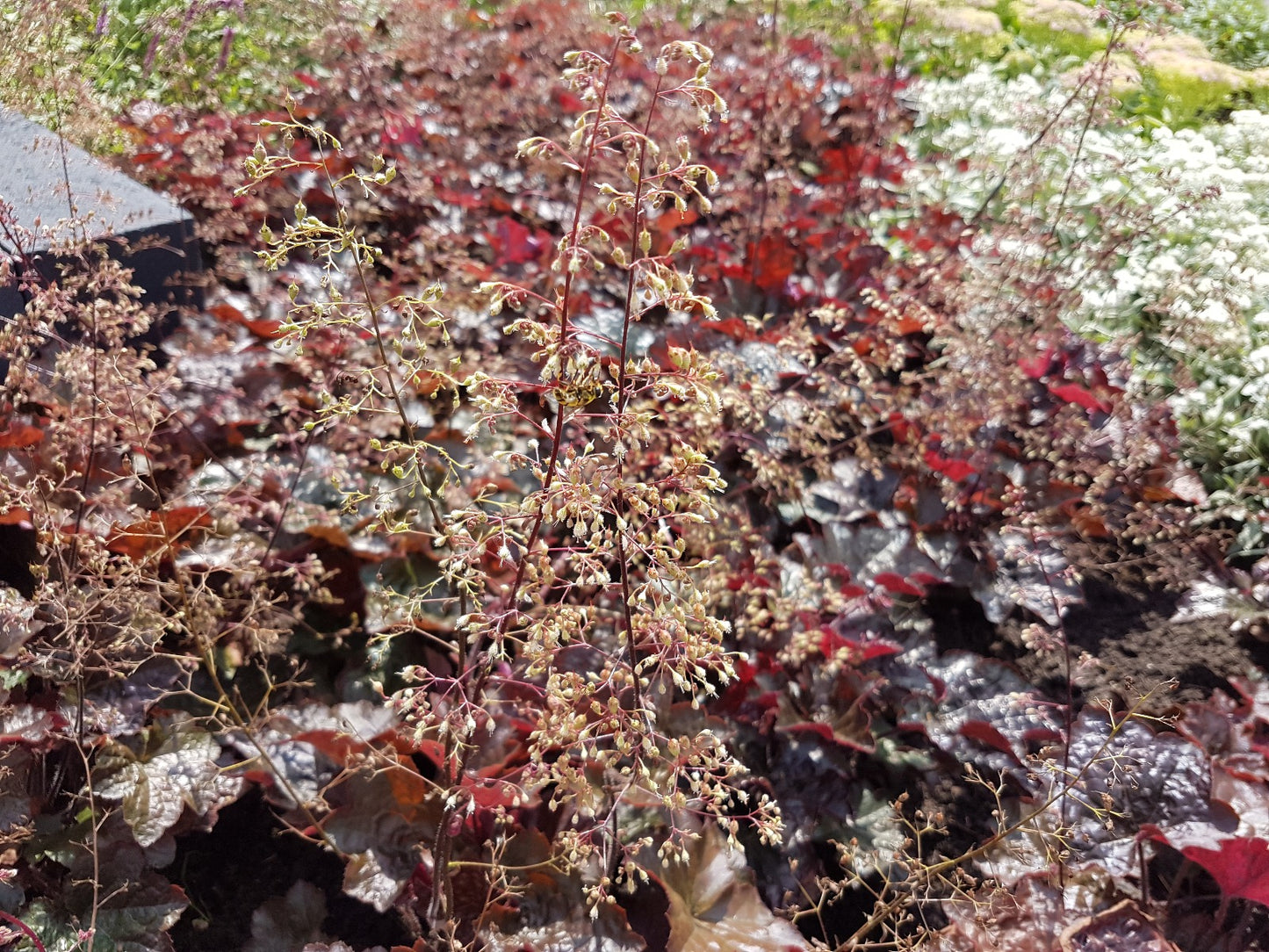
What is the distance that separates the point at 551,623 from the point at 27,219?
7.82 feet

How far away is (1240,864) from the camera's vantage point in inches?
65.0

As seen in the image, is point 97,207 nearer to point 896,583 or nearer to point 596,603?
point 596,603

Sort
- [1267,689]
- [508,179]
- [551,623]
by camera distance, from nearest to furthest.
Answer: [551,623] → [1267,689] → [508,179]

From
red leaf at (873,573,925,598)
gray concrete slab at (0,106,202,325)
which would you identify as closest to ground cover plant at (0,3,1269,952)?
red leaf at (873,573,925,598)

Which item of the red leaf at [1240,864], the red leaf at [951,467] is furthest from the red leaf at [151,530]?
the red leaf at [1240,864]

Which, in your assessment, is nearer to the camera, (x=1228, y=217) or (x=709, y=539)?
(x=709, y=539)

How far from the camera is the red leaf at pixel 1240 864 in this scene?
64.1 inches

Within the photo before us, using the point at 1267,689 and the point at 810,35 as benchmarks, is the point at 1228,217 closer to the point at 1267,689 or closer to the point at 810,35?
the point at 1267,689

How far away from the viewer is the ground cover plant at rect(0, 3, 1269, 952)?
3.80 ft

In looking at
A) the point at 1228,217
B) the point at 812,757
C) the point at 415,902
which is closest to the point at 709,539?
the point at 812,757

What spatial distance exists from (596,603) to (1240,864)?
4.27 ft

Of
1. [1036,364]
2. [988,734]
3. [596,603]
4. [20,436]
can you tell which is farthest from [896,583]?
[20,436]

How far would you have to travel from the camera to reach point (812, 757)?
2023 millimetres

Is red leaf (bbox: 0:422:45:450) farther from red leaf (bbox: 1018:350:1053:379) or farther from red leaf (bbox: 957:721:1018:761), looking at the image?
red leaf (bbox: 1018:350:1053:379)
